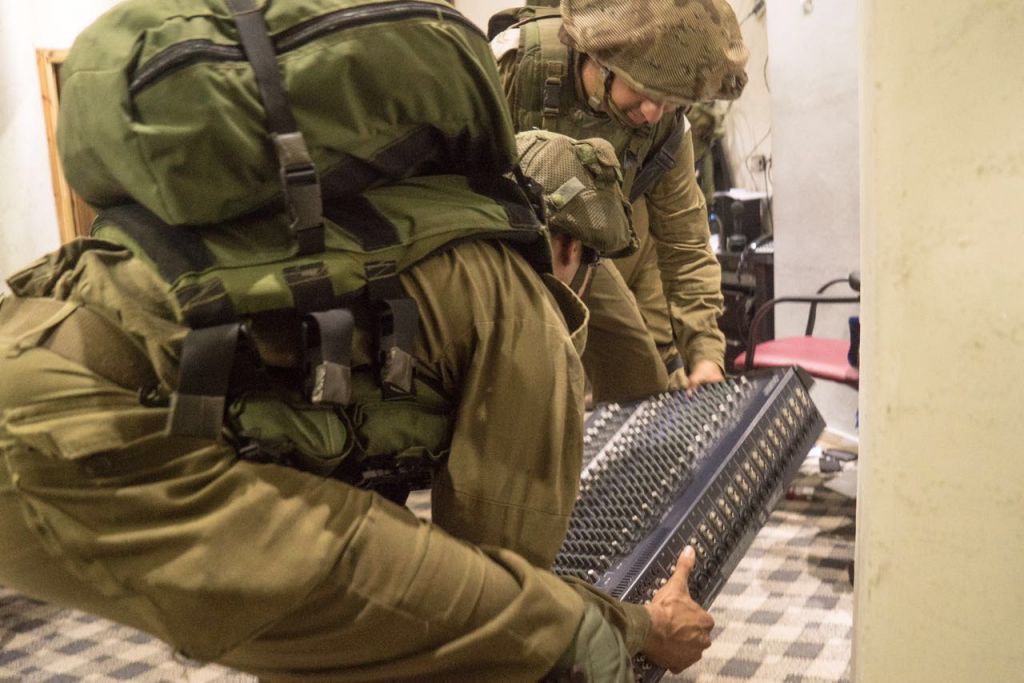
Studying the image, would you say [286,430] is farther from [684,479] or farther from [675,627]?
[684,479]

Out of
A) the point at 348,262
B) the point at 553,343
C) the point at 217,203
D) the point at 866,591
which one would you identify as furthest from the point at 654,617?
the point at 217,203

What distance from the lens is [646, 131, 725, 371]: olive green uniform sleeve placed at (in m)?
2.53

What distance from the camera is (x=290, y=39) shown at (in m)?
0.95

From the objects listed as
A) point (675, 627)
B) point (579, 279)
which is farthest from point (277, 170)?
point (579, 279)

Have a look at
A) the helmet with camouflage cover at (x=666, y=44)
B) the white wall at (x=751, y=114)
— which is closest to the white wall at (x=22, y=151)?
the helmet with camouflage cover at (x=666, y=44)

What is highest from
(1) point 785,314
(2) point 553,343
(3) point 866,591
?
(2) point 553,343

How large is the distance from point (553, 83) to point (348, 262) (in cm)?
130

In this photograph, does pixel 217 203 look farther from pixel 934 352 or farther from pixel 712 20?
pixel 712 20

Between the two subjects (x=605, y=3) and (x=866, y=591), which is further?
(x=605, y=3)

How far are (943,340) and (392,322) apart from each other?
1.74 ft

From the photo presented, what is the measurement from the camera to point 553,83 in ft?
7.15

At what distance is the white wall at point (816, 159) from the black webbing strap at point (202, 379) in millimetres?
3152

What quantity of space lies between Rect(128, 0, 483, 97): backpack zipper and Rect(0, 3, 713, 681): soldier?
2.4 inches

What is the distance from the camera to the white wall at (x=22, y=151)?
3.17 metres
